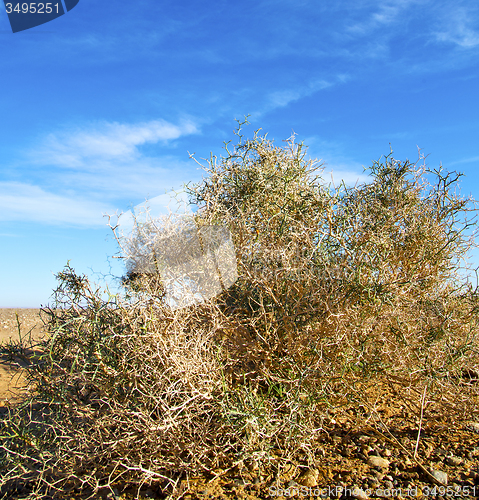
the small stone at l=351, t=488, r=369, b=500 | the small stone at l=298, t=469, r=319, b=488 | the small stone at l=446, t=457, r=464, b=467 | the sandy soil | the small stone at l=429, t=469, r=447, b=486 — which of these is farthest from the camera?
the sandy soil

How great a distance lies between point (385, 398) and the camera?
16.4ft

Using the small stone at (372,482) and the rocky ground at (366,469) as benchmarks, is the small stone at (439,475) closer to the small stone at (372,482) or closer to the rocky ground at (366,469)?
the rocky ground at (366,469)

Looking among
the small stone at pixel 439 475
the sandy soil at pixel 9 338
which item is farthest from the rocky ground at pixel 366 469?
the sandy soil at pixel 9 338

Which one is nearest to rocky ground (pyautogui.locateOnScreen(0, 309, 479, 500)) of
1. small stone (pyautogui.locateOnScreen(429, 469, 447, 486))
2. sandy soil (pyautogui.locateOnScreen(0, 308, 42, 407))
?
small stone (pyautogui.locateOnScreen(429, 469, 447, 486))

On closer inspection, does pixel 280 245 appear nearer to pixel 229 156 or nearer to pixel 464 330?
pixel 229 156

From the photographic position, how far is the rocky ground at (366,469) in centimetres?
329

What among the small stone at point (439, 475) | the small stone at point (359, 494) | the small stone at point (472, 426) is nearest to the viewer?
the small stone at point (359, 494)

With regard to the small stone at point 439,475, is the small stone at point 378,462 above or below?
above

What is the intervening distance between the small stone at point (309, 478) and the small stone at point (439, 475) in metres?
1.07

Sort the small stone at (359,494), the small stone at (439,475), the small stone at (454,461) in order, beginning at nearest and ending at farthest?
the small stone at (359,494), the small stone at (439,475), the small stone at (454,461)

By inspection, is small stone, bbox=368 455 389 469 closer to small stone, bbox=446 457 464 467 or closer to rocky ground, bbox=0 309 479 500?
rocky ground, bbox=0 309 479 500

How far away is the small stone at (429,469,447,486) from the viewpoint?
3.46m

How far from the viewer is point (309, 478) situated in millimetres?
3402

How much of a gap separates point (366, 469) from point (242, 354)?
5.00 feet
